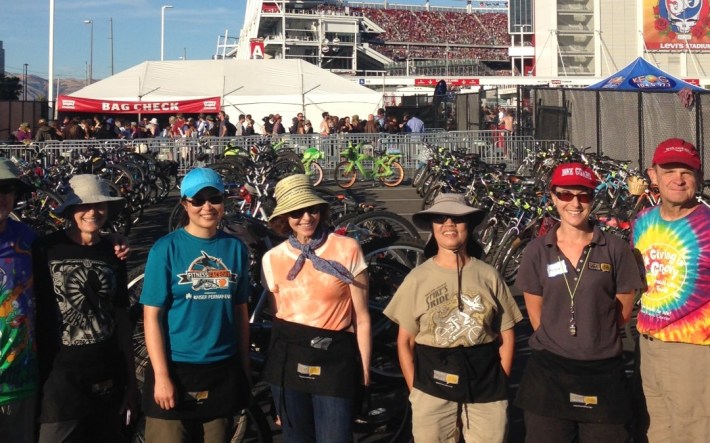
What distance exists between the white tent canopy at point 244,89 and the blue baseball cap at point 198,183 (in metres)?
30.6

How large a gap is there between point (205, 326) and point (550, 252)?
1.50 meters

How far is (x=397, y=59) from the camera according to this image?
415ft

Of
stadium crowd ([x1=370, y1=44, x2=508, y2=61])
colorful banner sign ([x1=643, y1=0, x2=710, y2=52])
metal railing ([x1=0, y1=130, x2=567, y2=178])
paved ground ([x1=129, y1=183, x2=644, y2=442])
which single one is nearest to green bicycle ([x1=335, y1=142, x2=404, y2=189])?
paved ground ([x1=129, y1=183, x2=644, y2=442])

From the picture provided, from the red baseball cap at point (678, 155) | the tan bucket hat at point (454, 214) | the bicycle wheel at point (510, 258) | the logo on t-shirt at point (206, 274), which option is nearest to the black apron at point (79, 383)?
the logo on t-shirt at point (206, 274)

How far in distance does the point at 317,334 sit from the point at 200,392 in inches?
22.5

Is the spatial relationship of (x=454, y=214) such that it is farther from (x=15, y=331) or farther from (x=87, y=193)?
(x=15, y=331)

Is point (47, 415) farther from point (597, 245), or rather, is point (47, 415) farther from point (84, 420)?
point (597, 245)

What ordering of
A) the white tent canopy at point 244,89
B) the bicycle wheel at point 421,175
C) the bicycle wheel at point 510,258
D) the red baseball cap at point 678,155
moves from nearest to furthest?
the red baseball cap at point 678,155 < the bicycle wheel at point 510,258 < the bicycle wheel at point 421,175 < the white tent canopy at point 244,89

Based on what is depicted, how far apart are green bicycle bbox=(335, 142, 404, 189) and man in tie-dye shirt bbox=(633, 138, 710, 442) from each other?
50.4 ft

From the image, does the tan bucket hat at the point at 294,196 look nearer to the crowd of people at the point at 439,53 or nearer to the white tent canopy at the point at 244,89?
the white tent canopy at the point at 244,89

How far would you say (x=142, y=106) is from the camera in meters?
33.3

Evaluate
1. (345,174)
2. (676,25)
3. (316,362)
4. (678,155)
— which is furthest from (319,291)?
(676,25)

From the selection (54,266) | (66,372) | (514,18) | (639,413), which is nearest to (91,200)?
(54,266)

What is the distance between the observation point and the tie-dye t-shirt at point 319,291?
4.12m
